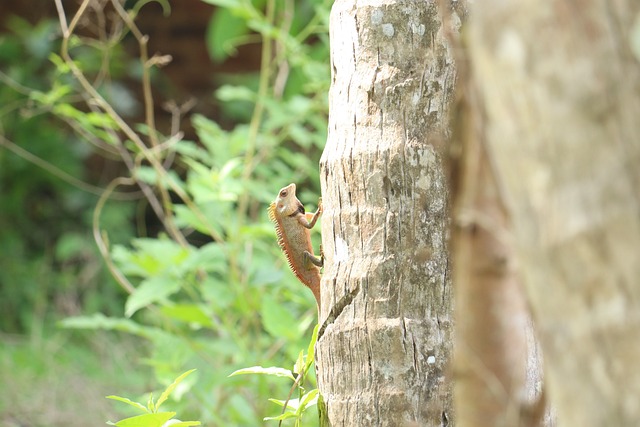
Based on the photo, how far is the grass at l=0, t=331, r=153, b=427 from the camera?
4.73m

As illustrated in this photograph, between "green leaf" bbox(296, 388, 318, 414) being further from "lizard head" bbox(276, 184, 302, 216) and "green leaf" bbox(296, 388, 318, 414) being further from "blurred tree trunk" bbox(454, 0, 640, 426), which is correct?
"blurred tree trunk" bbox(454, 0, 640, 426)

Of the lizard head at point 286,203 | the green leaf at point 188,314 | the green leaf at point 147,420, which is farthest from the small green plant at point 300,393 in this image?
the green leaf at point 188,314

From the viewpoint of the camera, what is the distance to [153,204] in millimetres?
4012

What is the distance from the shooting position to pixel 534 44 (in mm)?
956

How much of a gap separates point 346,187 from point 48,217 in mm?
5499

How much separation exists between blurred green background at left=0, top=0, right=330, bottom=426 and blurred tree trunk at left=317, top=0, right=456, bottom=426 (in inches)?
41.9

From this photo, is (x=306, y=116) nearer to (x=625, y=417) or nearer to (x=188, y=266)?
(x=188, y=266)

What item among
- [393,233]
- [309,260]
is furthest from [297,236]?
[393,233]

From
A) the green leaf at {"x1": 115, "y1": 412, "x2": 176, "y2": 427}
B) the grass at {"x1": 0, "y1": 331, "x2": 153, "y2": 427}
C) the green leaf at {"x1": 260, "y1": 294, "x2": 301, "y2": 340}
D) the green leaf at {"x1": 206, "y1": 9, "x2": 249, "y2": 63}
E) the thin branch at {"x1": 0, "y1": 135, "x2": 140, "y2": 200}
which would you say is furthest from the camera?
the green leaf at {"x1": 206, "y1": 9, "x2": 249, "y2": 63}

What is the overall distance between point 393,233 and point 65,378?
3.74 metres

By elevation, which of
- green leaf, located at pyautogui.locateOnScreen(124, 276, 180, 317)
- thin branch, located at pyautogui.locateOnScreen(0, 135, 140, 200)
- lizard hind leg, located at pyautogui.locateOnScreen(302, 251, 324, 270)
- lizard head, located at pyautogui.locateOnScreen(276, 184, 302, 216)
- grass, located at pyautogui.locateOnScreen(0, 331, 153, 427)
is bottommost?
grass, located at pyautogui.locateOnScreen(0, 331, 153, 427)

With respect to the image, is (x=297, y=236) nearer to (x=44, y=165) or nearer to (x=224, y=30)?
(x=44, y=165)

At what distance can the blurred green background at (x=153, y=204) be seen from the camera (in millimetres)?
3412

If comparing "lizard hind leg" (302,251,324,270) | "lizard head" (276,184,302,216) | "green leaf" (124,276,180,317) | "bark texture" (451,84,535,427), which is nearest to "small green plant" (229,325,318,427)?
"lizard hind leg" (302,251,324,270)
